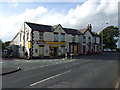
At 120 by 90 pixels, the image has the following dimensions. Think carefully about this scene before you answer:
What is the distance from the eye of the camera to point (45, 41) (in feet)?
120

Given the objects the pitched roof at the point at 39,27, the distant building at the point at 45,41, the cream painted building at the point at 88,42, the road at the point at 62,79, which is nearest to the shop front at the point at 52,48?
the distant building at the point at 45,41

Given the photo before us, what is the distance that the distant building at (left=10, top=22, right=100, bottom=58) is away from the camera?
3481 centimetres

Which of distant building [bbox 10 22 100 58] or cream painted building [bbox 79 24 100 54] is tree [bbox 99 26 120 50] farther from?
distant building [bbox 10 22 100 58]

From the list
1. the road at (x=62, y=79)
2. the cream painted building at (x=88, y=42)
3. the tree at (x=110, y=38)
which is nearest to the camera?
the road at (x=62, y=79)

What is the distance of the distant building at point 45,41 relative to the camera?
3481 centimetres

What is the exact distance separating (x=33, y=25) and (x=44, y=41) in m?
4.45

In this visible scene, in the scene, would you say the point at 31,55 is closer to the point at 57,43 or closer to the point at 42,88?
the point at 57,43

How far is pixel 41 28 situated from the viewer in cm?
3725

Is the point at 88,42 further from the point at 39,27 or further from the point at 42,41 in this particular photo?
the point at 42,41

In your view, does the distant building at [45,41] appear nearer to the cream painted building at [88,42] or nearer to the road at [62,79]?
the cream painted building at [88,42]

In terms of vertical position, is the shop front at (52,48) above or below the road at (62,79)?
above

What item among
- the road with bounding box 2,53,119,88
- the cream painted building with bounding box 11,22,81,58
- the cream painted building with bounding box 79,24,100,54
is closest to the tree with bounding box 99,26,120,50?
the cream painted building with bounding box 79,24,100,54

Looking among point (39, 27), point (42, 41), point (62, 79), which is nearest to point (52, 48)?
point (42, 41)

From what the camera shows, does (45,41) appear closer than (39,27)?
Yes
